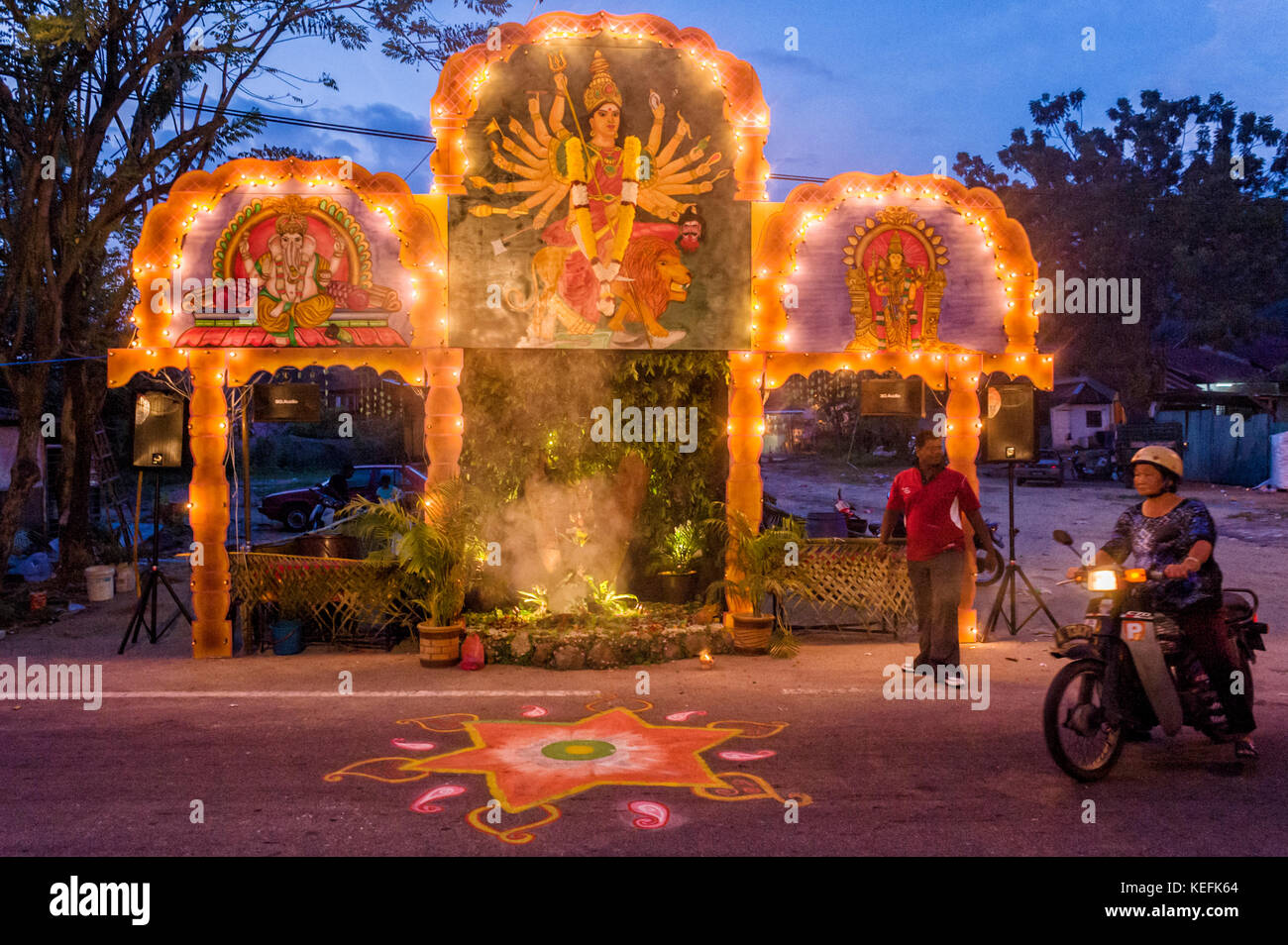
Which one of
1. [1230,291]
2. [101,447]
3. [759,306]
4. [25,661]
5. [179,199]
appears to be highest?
[1230,291]

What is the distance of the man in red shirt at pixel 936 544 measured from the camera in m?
8.02

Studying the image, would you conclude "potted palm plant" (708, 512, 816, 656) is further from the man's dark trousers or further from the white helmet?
the white helmet

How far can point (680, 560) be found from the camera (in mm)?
12016

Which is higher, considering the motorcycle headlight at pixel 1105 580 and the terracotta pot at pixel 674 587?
the motorcycle headlight at pixel 1105 580

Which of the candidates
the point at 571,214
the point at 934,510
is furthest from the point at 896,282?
the point at 571,214

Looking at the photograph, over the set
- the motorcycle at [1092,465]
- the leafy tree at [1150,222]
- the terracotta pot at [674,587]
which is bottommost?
the terracotta pot at [674,587]

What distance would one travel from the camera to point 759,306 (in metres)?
10.2

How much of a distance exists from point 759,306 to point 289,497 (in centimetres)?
1541

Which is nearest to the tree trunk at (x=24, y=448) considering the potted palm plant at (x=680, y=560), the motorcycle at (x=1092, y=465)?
the potted palm plant at (x=680, y=560)

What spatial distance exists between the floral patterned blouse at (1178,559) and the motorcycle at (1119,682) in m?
0.06

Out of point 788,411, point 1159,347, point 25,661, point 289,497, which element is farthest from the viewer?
point 788,411

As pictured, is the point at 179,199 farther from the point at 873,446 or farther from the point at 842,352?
the point at 873,446

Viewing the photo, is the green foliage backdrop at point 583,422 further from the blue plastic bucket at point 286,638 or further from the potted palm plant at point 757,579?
the blue plastic bucket at point 286,638
